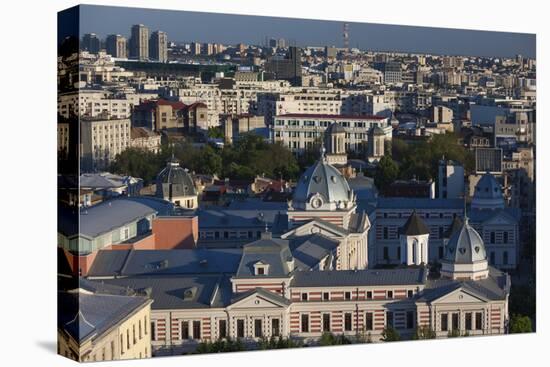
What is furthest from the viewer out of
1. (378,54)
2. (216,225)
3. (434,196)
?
(434,196)

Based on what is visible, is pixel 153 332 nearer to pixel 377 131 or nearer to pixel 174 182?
pixel 174 182

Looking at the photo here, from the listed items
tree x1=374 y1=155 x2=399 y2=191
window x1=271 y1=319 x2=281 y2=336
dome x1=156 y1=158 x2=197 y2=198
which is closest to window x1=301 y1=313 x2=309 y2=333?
window x1=271 y1=319 x2=281 y2=336

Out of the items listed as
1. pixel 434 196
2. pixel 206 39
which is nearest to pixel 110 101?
pixel 206 39

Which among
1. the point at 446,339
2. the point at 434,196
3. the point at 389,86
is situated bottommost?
the point at 446,339

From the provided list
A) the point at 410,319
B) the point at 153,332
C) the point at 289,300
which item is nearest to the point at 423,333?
the point at 410,319

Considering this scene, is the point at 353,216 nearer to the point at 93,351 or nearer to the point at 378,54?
the point at 378,54

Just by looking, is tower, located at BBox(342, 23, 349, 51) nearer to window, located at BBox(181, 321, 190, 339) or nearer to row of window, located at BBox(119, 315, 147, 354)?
window, located at BBox(181, 321, 190, 339)

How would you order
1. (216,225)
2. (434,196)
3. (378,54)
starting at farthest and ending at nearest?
(434,196)
(216,225)
(378,54)

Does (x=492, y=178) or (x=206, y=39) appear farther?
(x=492, y=178)
